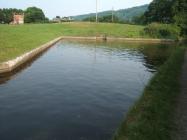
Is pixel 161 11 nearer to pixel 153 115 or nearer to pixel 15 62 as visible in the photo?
pixel 15 62

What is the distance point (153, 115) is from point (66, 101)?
5.31 m

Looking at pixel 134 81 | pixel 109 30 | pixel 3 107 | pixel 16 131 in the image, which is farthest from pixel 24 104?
pixel 109 30

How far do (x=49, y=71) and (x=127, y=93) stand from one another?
8791mm

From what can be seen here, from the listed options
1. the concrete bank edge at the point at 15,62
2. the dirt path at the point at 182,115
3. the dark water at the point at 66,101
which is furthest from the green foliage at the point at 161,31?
the dirt path at the point at 182,115

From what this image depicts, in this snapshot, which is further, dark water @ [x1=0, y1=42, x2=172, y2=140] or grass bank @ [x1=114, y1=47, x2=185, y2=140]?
dark water @ [x1=0, y1=42, x2=172, y2=140]

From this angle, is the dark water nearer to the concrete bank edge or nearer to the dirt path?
the concrete bank edge

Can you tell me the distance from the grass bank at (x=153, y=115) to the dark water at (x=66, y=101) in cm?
92

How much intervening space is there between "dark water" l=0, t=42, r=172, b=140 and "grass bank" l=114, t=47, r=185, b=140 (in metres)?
0.92

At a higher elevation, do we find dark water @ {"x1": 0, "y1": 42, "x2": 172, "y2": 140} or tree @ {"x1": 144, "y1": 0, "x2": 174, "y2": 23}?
tree @ {"x1": 144, "y1": 0, "x2": 174, "y2": 23}

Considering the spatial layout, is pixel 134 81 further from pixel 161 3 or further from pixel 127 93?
pixel 161 3

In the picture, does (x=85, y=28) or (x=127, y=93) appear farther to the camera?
(x=85, y=28)

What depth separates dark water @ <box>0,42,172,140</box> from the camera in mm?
11297

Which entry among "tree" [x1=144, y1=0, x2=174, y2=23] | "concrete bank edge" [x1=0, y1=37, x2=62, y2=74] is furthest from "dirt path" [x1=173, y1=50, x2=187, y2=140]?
"tree" [x1=144, y1=0, x2=174, y2=23]

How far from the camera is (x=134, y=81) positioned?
21312mm
